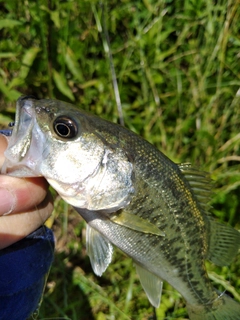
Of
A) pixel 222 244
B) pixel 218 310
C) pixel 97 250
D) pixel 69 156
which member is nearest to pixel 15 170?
pixel 69 156

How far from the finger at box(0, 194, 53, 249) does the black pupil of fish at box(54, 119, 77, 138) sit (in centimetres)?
31

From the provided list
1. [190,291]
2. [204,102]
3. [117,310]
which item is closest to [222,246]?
[190,291]

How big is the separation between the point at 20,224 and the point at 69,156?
0.30 m

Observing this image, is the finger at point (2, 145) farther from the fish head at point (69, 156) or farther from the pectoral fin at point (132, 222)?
the pectoral fin at point (132, 222)

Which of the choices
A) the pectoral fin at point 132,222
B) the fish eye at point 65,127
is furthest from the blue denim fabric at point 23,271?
the fish eye at point 65,127

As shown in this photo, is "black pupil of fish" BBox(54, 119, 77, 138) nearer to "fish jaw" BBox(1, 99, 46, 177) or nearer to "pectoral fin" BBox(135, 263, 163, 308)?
"fish jaw" BBox(1, 99, 46, 177)

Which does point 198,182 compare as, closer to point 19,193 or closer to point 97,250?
point 97,250

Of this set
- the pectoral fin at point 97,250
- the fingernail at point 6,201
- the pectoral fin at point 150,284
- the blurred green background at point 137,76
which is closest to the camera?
the fingernail at point 6,201

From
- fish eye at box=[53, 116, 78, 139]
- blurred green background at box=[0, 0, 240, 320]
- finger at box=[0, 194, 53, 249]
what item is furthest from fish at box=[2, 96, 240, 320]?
blurred green background at box=[0, 0, 240, 320]

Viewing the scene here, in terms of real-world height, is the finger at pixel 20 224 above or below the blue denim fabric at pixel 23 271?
above

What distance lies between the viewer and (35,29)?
9.36ft

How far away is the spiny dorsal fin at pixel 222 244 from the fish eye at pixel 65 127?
84 cm

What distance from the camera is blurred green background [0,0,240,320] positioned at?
112 inches

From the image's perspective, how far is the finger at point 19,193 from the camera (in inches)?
53.5
